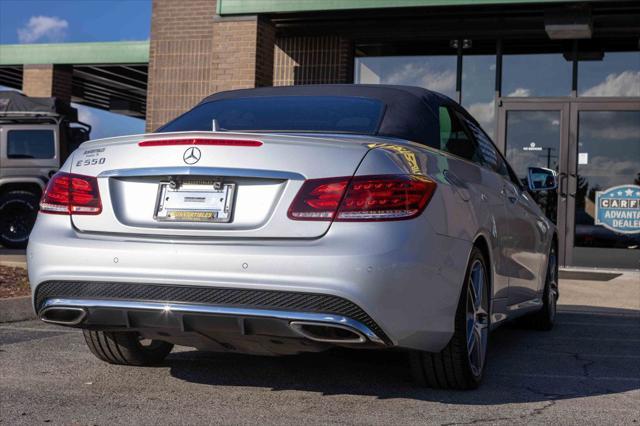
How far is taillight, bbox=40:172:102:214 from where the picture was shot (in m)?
3.83

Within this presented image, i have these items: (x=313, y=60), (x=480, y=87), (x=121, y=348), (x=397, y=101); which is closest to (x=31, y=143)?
(x=313, y=60)

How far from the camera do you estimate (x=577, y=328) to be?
704cm

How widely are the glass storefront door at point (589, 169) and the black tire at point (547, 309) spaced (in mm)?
5844

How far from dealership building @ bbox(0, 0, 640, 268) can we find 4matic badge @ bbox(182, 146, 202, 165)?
8205 mm

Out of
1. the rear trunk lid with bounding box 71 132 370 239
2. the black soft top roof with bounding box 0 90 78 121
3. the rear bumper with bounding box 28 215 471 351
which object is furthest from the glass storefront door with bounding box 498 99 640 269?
the rear trunk lid with bounding box 71 132 370 239

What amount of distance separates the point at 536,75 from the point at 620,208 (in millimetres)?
2230

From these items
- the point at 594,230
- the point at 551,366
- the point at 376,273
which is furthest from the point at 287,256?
the point at 594,230

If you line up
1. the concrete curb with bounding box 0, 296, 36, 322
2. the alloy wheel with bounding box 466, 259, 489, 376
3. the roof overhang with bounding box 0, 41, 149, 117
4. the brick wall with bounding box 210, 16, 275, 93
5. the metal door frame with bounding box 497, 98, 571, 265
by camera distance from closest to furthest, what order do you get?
the alloy wheel with bounding box 466, 259, 489, 376 < the concrete curb with bounding box 0, 296, 36, 322 < the brick wall with bounding box 210, 16, 275, 93 < the metal door frame with bounding box 497, 98, 571, 265 < the roof overhang with bounding box 0, 41, 149, 117

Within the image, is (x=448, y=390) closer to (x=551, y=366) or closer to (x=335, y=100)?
(x=551, y=366)

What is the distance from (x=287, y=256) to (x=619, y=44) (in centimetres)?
1038

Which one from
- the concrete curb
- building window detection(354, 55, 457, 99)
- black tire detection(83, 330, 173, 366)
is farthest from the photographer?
building window detection(354, 55, 457, 99)

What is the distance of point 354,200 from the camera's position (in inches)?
139

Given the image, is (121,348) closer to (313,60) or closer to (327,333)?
(327,333)

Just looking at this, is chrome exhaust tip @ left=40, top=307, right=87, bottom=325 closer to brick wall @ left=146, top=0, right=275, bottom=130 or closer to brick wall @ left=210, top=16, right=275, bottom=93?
brick wall @ left=210, top=16, right=275, bottom=93
